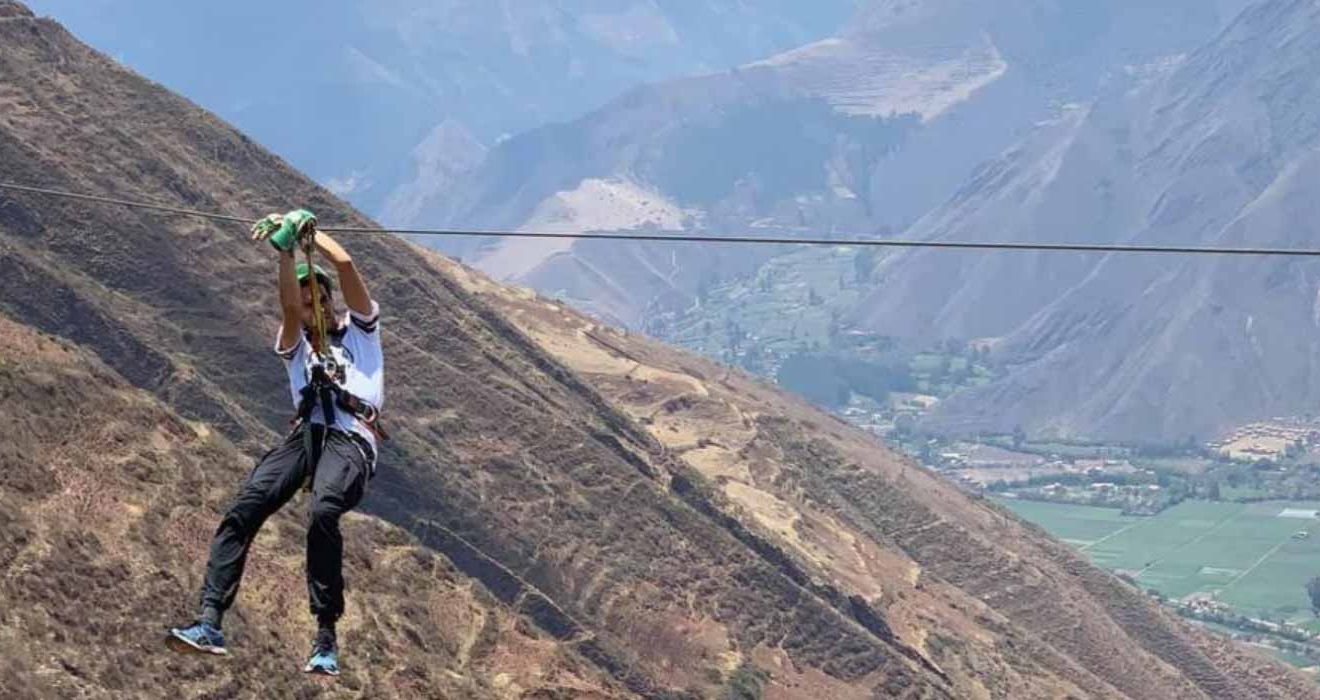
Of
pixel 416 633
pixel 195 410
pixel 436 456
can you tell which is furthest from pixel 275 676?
pixel 436 456

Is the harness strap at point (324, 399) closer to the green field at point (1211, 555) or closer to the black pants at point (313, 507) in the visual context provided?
the black pants at point (313, 507)

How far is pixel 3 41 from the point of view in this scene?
69625mm

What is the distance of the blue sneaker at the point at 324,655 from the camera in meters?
14.4

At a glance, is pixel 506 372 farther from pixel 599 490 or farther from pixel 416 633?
pixel 416 633

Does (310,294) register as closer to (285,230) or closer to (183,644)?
(285,230)

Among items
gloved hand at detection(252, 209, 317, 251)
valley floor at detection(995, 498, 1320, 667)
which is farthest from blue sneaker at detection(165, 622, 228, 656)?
valley floor at detection(995, 498, 1320, 667)

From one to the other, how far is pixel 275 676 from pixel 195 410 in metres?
23.9

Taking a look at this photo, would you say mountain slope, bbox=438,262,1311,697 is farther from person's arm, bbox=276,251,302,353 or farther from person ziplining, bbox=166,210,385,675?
person's arm, bbox=276,251,302,353

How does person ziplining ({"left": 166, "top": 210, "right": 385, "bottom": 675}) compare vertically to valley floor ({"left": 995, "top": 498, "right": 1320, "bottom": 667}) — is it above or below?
below

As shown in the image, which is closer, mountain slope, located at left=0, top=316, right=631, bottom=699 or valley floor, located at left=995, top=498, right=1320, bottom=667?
mountain slope, located at left=0, top=316, right=631, bottom=699

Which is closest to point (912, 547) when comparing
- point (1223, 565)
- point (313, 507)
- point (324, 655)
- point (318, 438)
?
point (324, 655)

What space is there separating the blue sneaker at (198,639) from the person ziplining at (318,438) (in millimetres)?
14

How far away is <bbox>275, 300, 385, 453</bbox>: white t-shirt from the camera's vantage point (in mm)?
14453

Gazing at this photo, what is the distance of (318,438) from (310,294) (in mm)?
1084
